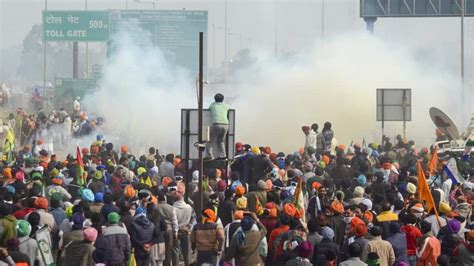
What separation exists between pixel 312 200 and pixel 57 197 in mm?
3705

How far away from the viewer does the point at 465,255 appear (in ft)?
45.4

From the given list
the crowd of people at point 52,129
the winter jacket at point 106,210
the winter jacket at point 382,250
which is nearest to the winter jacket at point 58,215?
the winter jacket at point 106,210

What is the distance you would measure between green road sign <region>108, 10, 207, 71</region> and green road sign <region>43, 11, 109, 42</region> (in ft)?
8.12

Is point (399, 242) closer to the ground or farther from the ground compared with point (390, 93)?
closer to the ground

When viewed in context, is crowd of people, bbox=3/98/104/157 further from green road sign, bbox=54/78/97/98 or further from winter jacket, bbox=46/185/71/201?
winter jacket, bbox=46/185/71/201

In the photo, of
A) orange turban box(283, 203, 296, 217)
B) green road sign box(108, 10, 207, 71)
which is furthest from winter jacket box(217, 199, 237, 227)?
green road sign box(108, 10, 207, 71)

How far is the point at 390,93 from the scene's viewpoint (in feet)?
95.0

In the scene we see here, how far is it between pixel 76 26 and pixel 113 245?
49587mm

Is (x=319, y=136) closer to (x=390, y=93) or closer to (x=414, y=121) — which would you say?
(x=390, y=93)

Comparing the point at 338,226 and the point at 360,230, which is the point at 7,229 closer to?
the point at 338,226

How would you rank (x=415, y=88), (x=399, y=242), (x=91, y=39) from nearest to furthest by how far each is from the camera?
(x=399, y=242)
(x=415, y=88)
(x=91, y=39)

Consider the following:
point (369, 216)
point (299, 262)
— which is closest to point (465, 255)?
point (299, 262)

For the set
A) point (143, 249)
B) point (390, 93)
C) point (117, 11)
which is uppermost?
point (117, 11)

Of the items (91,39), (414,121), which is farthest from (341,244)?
(91,39)
